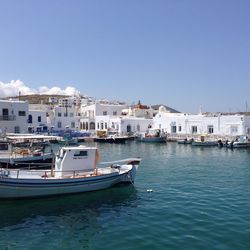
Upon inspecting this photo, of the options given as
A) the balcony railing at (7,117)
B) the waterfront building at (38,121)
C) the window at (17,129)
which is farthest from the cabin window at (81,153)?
the waterfront building at (38,121)

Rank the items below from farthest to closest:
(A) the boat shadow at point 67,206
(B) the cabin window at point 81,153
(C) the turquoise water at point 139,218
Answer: (B) the cabin window at point 81,153
(A) the boat shadow at point 67,206
(C) the turquoise water at point 139,218

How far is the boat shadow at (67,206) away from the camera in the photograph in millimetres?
15953

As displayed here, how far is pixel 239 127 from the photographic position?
5828cm

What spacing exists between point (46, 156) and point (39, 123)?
49884 millimetres

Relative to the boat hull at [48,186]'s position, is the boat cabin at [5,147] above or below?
above

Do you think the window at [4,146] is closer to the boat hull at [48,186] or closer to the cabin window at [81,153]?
the cabin window at [81,153]

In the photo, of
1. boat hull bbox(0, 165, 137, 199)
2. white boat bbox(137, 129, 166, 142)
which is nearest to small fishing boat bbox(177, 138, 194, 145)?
white boat bbox(137, 129, 166, 142)

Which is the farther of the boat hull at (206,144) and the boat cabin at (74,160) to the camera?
the boat hull at (206,144)

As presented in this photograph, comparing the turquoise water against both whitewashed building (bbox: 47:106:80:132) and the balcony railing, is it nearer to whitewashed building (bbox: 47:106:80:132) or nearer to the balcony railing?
the balcony railing

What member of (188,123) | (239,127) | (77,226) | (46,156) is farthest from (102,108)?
(77,226)

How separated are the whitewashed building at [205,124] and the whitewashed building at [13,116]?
2936cm

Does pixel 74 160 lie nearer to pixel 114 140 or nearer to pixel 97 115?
pixel 114 140

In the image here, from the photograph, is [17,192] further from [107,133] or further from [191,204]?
Result: [107,133]

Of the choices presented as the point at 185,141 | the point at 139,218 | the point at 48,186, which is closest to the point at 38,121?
the point at 185,141
